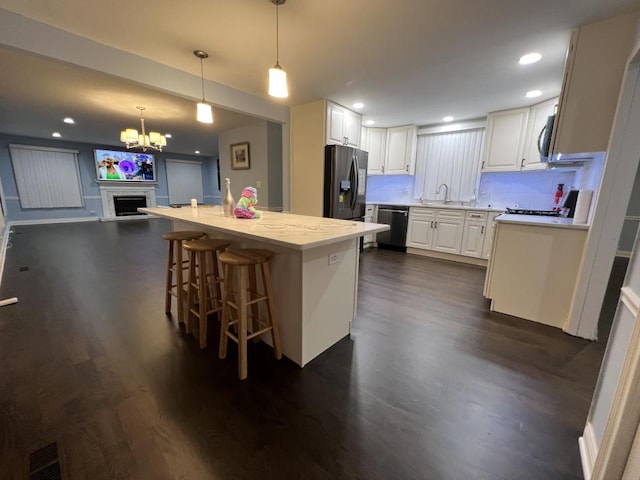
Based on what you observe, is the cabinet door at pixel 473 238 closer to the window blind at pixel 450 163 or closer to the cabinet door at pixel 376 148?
the window blind at pixel 450 163

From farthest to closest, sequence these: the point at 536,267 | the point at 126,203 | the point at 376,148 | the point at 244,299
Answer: the point at 126,203
the point at 376,148
the point at 536,267
the point at 244,299

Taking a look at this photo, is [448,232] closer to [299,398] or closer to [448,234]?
[448,234]

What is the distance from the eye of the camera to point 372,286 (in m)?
3.09

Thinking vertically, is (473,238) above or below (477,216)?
below

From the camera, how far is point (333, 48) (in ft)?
7.54

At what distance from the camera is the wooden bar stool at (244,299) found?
1546 millimetres

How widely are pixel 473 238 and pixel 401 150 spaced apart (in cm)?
212

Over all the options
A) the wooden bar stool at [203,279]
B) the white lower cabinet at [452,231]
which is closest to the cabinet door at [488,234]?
the white lower cabinet at [452,231]

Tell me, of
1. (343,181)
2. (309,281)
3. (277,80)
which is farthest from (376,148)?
(309,281)

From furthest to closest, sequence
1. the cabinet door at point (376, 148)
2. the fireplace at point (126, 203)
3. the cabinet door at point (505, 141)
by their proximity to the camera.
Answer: the fireplace at point (126, 203) → the cabinet door at point (376, 148) → the cabinet door at point (505, 141)

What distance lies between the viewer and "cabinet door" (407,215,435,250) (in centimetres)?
450

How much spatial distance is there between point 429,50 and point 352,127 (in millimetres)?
1929

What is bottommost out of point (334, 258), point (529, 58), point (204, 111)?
point (334, 258)

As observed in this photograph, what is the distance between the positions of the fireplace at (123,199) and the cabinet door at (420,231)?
8328 millimetres
